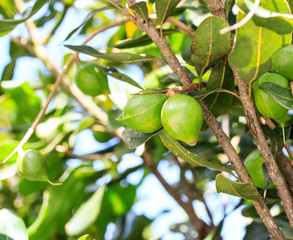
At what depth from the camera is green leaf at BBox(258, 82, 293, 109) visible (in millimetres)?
670

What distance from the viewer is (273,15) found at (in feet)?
1.87

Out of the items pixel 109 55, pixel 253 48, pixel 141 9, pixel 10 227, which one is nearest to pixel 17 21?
pixel 109 55

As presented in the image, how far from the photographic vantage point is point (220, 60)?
79 centimetres

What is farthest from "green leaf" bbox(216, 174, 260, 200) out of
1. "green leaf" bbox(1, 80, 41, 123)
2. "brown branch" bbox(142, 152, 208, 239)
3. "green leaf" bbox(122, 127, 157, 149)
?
"green leaf" bbox(1, 80, 41, 123)

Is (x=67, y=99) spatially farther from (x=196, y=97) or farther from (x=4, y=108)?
(x=196, y=97)

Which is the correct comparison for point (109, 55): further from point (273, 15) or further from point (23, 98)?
point (23, 98)

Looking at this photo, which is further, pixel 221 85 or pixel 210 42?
pixel 221 85

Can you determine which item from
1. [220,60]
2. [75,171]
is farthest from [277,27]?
[75,171]

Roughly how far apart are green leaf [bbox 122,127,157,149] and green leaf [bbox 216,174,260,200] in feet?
0.54

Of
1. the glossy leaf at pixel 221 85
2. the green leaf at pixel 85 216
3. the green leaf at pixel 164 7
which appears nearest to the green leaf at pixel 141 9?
the green leaf at pixel 164 7

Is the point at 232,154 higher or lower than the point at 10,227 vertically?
higher

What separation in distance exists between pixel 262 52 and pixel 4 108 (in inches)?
50.3

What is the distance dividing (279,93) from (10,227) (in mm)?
683

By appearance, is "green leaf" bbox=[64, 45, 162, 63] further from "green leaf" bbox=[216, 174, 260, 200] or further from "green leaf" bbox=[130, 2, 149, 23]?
"green leaf" bbox=[216, 174, 260, 200]
